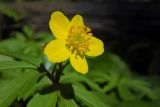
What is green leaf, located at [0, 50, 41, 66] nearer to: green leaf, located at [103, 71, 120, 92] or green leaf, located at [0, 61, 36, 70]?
green leaf, located at [0, 61, 36, 70]

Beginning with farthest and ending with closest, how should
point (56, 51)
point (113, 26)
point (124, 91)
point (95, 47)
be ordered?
point (113, 26) < point (124, 91) < point (95, 47) < point (56, 51)

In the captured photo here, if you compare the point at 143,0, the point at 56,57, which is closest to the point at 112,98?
the point at 56,57

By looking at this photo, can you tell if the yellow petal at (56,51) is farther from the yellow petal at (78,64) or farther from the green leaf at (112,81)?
the green leaf at (112,81)

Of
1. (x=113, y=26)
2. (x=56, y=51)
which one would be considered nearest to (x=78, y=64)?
(x=56, y=51)

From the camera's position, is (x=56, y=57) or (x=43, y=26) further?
(x=43, y=26)

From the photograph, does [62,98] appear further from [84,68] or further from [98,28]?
[98,28]

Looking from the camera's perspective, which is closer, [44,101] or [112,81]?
[44,101]

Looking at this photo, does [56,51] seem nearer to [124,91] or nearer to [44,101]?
[44,101]
